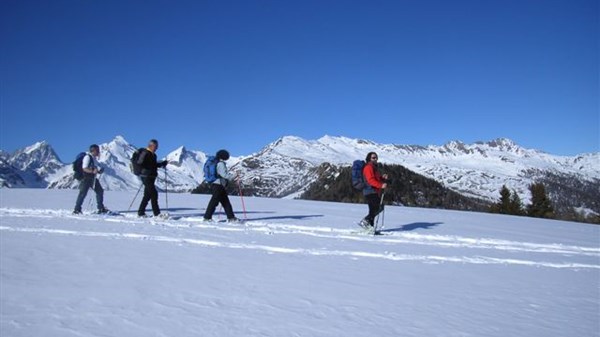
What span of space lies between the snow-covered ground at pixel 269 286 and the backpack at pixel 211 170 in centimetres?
290

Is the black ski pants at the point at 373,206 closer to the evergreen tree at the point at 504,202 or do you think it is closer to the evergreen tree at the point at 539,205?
the evergreen tree at the point at 539,205

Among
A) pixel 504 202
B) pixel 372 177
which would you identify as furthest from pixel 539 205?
pixel 372 177

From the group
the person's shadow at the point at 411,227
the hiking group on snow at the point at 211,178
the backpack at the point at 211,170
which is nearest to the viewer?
the hiking group on snow at the point at 211,178

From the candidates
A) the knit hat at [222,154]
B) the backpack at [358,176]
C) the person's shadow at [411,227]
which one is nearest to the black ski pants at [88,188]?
the knit hat at [222,154]

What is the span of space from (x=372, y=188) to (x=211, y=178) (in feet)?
16.0

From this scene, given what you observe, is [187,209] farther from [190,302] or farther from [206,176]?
[190,302]

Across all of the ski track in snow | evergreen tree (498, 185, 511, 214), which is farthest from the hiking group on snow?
evergreen tree (498, 185, 511, 214)

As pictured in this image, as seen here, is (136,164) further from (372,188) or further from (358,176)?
(372,188)

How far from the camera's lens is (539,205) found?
5653 cm

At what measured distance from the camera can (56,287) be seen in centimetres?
454

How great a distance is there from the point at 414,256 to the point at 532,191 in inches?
2259

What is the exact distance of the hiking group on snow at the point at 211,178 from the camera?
12.2 meters

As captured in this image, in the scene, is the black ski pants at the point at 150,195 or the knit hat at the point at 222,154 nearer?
the black ski pants at the point at 150,195

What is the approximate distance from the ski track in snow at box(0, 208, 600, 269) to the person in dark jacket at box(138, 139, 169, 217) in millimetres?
785
